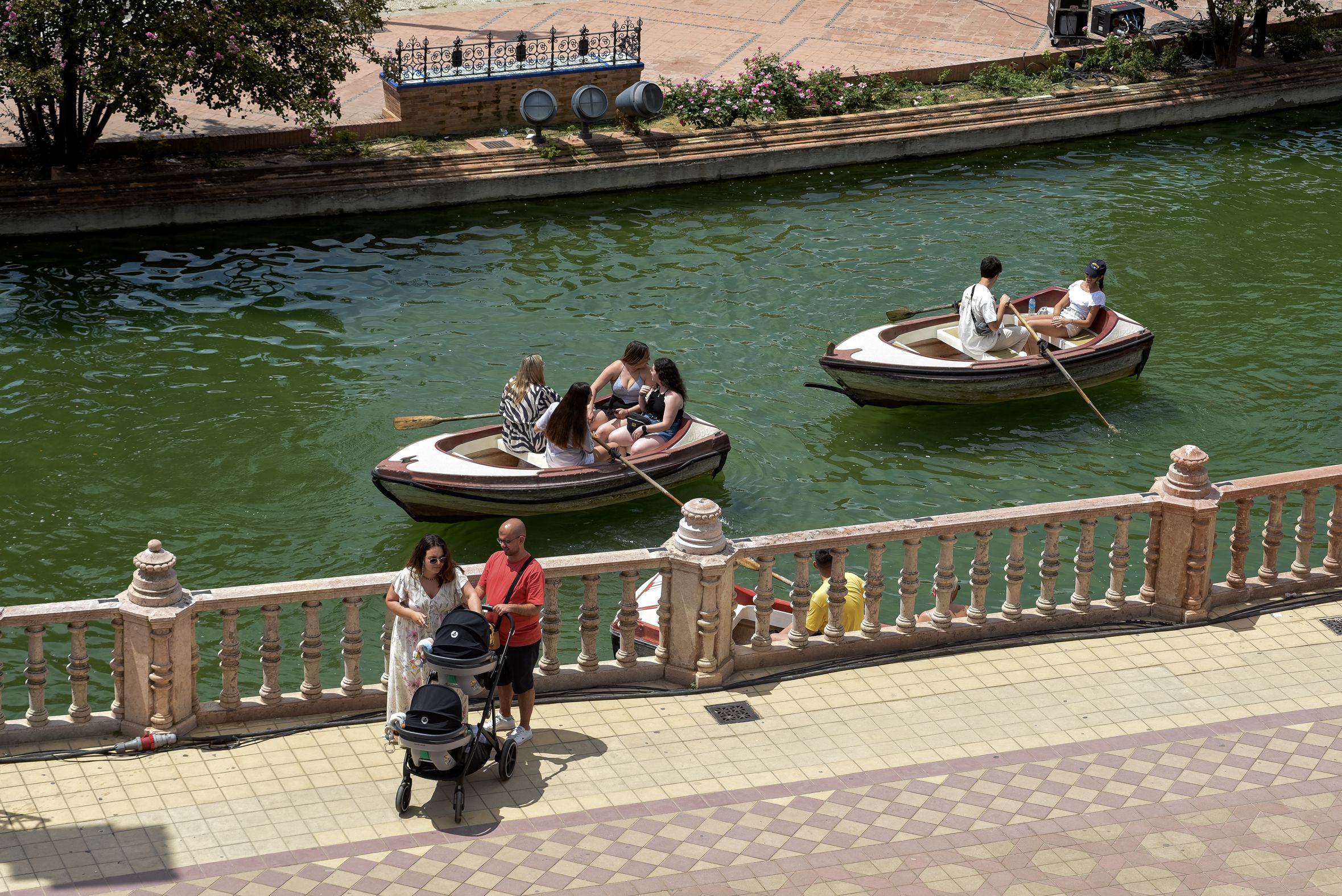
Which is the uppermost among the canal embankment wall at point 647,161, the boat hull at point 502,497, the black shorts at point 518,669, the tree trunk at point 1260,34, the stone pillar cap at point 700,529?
the tree trunk at point 1260,34

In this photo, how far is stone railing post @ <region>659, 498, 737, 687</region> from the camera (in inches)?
420

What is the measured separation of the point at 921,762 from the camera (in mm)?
10258

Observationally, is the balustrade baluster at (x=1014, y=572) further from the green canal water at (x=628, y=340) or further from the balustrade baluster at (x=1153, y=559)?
the green canal water at (x=628, y=340)

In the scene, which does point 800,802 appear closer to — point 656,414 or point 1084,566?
point 1084,566

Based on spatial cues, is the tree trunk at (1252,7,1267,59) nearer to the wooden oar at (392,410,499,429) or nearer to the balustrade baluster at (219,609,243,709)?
the wooden oar at (392,410,499,429)

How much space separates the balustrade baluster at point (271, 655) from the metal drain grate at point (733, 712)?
2.75 metres

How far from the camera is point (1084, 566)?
38.9ft

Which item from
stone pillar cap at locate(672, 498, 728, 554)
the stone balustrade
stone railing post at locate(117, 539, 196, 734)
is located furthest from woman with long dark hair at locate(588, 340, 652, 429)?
stone railing post at locate(117, 539, 196, 734)

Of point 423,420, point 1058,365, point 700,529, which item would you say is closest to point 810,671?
point 700,529

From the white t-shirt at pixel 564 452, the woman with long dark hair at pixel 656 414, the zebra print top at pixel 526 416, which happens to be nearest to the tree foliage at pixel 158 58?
the zebra print top at pixel 526 416

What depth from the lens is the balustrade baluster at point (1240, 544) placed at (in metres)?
12.1

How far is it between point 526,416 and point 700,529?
20.7ft

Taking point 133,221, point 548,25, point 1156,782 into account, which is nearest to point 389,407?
point 133,221

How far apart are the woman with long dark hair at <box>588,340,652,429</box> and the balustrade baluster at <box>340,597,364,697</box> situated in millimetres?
6845
